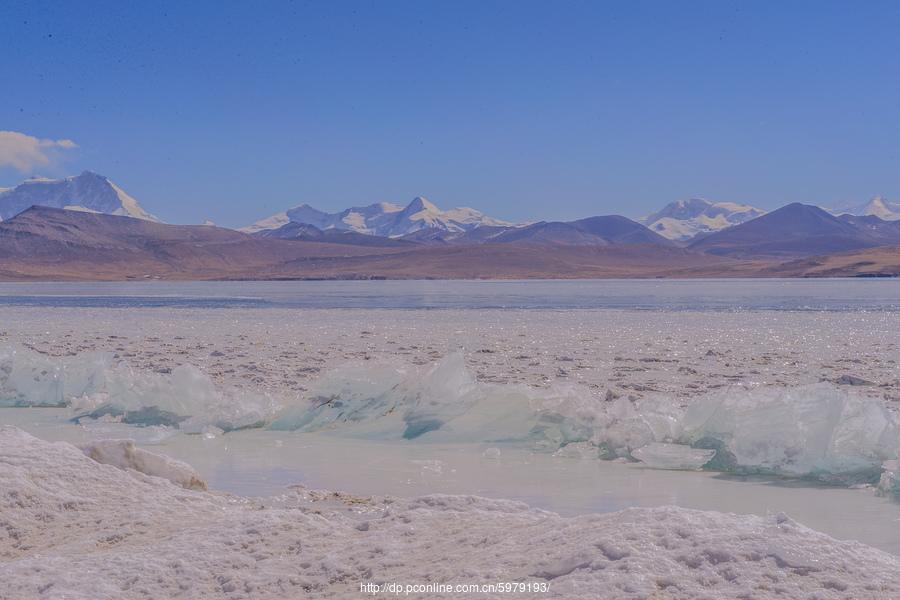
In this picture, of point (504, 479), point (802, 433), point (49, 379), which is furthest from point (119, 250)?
point (802, 433)

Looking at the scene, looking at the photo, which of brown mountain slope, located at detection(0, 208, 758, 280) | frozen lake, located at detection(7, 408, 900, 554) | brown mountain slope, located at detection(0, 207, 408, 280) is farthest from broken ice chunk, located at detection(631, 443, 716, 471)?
brown mountain slope, located at detection(0, 207, 408, 280)

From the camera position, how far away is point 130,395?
27.5 feet

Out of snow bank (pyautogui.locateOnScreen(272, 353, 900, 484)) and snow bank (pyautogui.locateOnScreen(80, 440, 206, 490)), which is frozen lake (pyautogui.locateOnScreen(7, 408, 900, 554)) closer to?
snow bank (pyautogui.locateOnScreen(272, 353, 900, 484))

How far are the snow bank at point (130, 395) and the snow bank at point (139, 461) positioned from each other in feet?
9.50

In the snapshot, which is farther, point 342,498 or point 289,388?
point 289,388

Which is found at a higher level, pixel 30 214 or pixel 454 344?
pixel 30 214

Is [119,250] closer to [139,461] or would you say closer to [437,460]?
[437,460]

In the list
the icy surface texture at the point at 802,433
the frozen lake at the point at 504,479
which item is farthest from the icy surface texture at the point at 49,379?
the icy surface texture at the point at 802,433

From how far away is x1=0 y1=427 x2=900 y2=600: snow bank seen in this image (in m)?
2.67

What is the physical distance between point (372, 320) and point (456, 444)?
51.2 feet

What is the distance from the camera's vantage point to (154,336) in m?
17.6

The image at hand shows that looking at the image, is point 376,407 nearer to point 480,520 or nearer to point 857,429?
point 857,429

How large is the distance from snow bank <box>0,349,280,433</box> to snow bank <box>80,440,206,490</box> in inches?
114

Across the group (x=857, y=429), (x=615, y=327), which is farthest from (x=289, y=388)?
(x=615, y=327)
